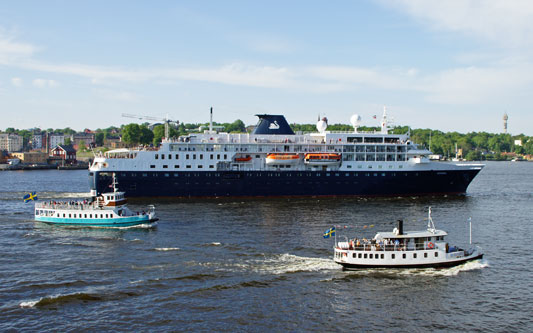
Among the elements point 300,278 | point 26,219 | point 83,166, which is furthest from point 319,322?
point 83,166

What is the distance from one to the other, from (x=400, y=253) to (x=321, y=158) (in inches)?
1426

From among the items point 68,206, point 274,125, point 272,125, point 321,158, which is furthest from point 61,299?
point 274,125

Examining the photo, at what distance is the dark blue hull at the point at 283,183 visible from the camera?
66.0 meters

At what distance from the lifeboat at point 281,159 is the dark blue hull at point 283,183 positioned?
5.09ft

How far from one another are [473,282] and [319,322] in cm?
1249

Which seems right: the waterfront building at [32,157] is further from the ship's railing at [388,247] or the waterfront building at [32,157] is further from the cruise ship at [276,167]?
the ship's railing at [388,247]

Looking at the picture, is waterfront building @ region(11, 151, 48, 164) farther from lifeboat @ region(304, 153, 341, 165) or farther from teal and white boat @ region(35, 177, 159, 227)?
teal and white boat @ region(35, 177, 159, 227)

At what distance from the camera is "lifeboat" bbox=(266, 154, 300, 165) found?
68000 millimetres

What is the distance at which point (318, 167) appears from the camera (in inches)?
2736

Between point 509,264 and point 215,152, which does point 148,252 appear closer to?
point 509,264

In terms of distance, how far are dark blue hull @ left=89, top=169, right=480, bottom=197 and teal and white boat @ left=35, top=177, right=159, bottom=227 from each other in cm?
1654

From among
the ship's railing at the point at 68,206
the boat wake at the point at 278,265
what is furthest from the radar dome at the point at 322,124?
the boat wake at the point at 278,265

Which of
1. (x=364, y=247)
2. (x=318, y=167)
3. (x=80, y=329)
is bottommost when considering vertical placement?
(x=80, y=329)

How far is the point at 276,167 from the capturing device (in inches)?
2719
